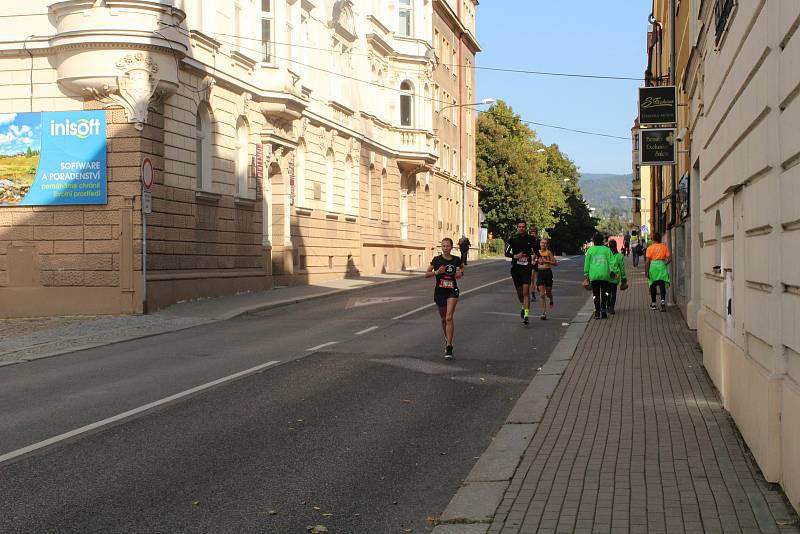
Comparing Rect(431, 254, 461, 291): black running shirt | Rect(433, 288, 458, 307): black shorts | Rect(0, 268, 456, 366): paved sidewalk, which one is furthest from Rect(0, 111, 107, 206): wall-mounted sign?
Rect(433, 288, 458, 307): black shorts

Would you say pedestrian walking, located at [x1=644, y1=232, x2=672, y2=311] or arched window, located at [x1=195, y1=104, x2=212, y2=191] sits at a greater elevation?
arched window, located at [x1=195, y1=104, x2=212, y2=191]

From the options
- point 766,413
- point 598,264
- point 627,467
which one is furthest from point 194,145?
point 766,413

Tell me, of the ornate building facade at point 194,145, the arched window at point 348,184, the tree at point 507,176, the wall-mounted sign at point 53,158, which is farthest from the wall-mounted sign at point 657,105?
the tree at point 507,176

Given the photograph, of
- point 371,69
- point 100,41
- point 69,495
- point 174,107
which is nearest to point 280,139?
point 174,107

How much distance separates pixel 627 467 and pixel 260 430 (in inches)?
130

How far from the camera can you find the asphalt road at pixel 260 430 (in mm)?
6098

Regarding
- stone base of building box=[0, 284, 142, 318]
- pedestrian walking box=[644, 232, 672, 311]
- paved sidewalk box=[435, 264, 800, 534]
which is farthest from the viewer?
stone base of building box=[0, 284, 142, 318]

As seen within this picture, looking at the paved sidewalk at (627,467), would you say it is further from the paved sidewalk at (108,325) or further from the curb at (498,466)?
the paved sidewalk at (108,325)

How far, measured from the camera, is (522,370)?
12.8 meters

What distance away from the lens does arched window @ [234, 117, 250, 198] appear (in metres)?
28.9

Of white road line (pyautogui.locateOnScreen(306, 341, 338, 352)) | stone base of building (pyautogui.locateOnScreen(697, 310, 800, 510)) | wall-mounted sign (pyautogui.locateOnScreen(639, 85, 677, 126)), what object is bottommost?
white road line (pyautogui.locateOnScreen(306, 341, 338, 352))

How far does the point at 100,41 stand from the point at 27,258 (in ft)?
17.1

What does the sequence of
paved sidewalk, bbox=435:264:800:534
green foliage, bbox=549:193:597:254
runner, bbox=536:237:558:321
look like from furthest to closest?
green foliage, bbox=549:193:597:254
runner, bbox=536:237:558:321
paved sidewalk, bbox=435:264:800:534

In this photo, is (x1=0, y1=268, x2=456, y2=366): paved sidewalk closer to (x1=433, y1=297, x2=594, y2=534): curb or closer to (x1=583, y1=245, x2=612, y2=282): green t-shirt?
(x1=583, y1=245, x2=612, y2=282): green t-shirt
